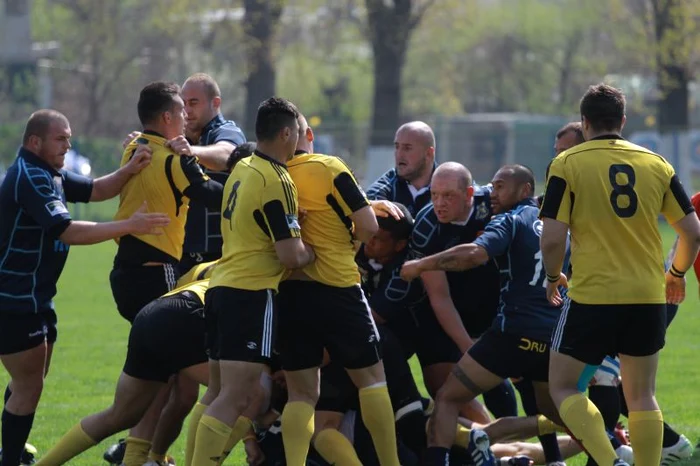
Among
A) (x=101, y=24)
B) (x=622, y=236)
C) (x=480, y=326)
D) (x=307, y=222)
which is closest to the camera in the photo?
(x=622, y=236)

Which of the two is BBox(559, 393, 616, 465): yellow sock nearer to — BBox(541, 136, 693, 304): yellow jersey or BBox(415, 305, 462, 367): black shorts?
BBox(541, 136, 693, 304): yellow jersey

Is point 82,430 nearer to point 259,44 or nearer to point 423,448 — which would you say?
point 423,448

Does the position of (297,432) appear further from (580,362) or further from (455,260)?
(580,362)

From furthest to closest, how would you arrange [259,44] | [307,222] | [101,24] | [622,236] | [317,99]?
[317,99], [101,24], [259,44], [307,222], [622,236]

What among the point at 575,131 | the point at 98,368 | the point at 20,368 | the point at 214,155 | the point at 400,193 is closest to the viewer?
the point at 20,368

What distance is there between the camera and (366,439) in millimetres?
6953

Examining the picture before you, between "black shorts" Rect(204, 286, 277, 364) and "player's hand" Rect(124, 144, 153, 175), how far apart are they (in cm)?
129

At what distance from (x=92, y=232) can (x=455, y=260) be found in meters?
2.11

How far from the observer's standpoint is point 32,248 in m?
6.78

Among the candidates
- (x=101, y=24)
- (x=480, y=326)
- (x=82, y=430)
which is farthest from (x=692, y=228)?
(x=101, y=24)

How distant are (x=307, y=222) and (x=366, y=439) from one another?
1474 millimetres

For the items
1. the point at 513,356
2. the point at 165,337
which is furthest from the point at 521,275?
the point at 165,337

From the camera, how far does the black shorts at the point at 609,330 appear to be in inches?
232

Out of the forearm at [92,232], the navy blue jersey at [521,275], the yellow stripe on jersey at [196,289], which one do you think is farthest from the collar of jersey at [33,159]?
the navy blue jersey at [521,275]
